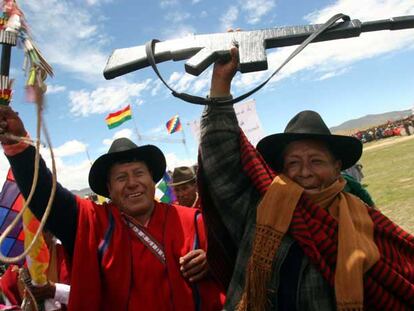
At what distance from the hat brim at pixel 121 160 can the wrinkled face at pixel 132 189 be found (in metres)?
0.06

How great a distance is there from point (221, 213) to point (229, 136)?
1.43ft

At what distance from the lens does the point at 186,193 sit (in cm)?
520

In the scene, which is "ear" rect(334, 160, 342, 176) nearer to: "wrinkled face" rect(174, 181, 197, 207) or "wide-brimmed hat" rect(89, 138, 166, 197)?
"wide-brimmed hat" rect(89, 138, 166, 197)

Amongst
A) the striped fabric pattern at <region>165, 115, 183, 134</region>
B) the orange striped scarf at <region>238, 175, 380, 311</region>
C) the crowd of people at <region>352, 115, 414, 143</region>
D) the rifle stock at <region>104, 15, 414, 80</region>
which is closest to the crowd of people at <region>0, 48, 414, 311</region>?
the orange striped scarf at <region>238, 175, 380, 311</region>

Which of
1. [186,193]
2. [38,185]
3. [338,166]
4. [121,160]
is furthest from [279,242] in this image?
[186,193]

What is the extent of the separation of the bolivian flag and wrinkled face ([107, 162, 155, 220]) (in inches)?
527

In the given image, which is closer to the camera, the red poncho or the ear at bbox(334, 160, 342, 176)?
the red poncho

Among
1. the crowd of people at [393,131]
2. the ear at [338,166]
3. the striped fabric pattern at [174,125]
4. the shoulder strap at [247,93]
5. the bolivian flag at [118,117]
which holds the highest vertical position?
the bolivian flag at [118,117]

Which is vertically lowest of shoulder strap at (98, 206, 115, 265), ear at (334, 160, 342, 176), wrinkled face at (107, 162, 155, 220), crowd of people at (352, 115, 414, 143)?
crowd of people at (352, 115, 414, 143)

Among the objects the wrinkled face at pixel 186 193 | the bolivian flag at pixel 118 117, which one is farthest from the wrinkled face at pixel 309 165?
the bolivian flag at pixel 118 117

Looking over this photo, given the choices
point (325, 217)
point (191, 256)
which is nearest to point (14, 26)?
point (191, 256)

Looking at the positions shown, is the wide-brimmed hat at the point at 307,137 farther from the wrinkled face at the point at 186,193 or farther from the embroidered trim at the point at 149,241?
the wrinkled face at the point at 186,193

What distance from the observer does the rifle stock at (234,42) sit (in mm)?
1832

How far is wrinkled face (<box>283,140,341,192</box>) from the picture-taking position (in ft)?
7.21
